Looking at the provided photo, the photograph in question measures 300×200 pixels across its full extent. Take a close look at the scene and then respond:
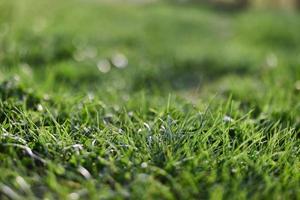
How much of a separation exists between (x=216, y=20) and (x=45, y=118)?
7.44m

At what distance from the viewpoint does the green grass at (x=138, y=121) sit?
6.52 ft

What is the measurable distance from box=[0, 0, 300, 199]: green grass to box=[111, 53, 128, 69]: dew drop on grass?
0.01 metres

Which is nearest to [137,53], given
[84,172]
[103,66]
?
[103,66]

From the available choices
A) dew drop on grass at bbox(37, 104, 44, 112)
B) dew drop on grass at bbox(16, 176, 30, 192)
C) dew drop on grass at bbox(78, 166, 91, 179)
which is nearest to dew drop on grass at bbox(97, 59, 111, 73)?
dew drop on grass at bbox(37, 104, 44, 112)

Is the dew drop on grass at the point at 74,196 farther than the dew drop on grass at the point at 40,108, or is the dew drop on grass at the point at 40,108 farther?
the dew drop on grass at the point at 40,108

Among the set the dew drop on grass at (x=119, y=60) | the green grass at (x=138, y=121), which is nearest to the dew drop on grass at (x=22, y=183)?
the green grass at (x=138, y=121)

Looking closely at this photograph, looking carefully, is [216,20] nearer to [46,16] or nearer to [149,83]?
[46,16]

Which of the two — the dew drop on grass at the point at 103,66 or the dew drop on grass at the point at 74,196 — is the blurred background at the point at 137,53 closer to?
the dew drop on grass at the point at 103,66

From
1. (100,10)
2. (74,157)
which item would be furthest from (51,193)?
(100,10)

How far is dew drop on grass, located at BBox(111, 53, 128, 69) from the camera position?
4932 mm

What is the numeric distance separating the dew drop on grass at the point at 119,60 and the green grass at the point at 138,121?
1 centimetres

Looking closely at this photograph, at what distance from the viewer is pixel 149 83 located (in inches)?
176

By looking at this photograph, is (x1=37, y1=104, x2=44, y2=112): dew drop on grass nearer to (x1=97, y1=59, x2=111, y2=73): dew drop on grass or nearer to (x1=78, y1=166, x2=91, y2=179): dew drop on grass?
(x1=78, y1=166, x2=91, y2=179): dew drop on grass

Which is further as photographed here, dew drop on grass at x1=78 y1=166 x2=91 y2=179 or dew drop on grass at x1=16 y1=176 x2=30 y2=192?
dew drop on grass at x1=78 y1=166 x2=91 y2=179
